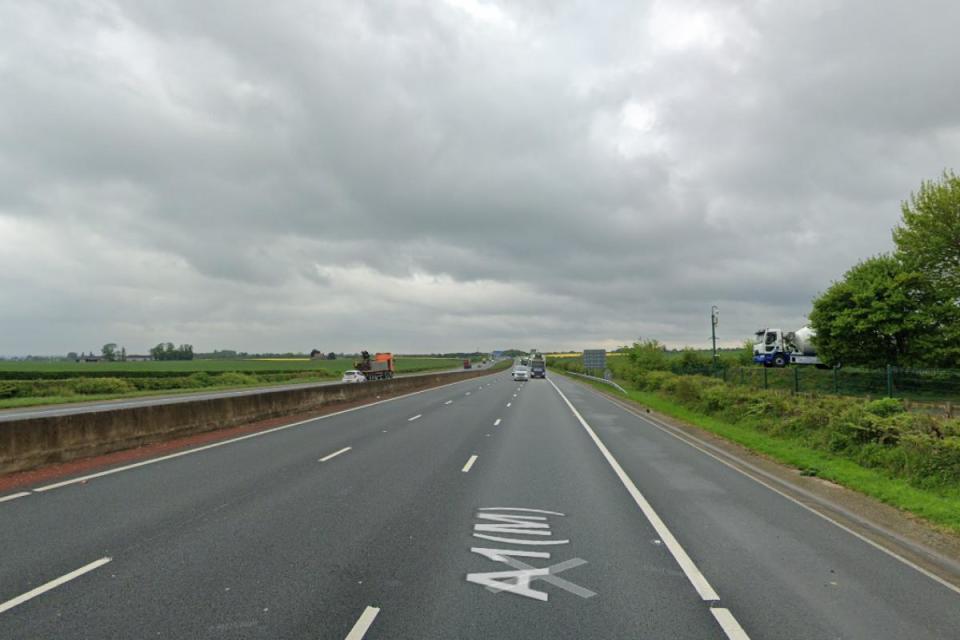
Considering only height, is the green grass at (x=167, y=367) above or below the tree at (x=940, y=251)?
below

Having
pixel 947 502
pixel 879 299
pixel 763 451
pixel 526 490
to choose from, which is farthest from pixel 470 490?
pixel 879 299

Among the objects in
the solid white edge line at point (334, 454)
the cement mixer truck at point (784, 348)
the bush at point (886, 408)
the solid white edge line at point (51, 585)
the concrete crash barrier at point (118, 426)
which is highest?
the cement mixer truck at point (784, 348)

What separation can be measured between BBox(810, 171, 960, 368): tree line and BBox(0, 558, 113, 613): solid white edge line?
147 ft

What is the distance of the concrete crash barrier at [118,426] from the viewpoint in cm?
1084

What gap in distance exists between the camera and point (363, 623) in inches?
169

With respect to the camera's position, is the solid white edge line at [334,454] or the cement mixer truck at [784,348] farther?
the cement mixer truck at [784,348]

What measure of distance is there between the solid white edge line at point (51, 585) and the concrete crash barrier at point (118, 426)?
6846 millimetres

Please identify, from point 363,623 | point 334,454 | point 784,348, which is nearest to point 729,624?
point 363,623

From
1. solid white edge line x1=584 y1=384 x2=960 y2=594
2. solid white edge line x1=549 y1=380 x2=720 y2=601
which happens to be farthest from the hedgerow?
solid white edge line x1=549 y1=380 x2=720 y2=601

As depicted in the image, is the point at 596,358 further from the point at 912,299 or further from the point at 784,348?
the point at 912,299

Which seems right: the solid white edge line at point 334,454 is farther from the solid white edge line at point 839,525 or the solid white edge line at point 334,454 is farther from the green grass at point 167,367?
the green grass at point 167,367

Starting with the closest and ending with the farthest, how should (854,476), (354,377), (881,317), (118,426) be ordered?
(854,476), (118,426), (881,317), (354,377)

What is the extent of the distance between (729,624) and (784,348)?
54.5 metres

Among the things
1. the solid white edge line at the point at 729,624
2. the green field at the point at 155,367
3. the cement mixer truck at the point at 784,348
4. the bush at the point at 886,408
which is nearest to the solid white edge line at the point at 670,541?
the solid white edge line at the point at 729,624
